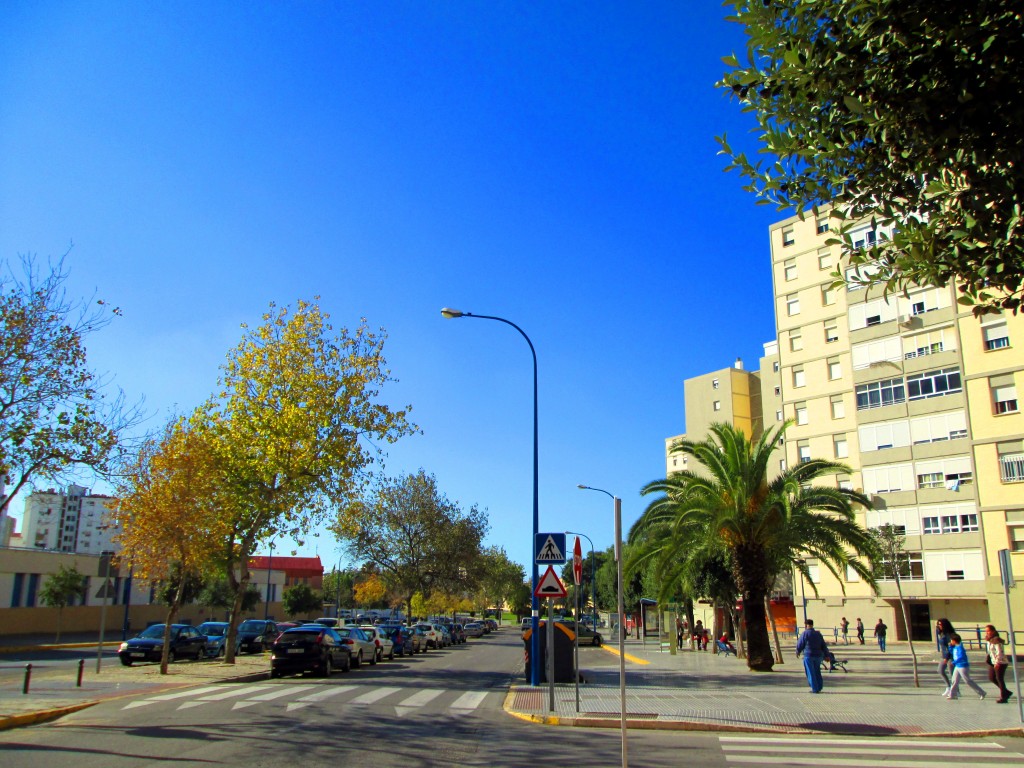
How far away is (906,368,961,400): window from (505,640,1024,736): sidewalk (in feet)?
74.8

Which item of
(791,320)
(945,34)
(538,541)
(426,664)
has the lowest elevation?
(426,664)

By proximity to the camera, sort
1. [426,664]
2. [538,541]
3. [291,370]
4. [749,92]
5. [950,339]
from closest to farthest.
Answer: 1. [749,92]
2. [538,541]
3. [291,370]
4. [426,664]
5. [950,339]

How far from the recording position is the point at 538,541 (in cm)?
1638

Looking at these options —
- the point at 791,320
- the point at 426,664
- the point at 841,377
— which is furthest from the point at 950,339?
the point at 426,664

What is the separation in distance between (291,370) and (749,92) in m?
Answer: 21.6

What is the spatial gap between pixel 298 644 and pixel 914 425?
38418 millimetres

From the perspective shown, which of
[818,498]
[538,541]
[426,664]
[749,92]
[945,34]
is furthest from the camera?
[426,664]

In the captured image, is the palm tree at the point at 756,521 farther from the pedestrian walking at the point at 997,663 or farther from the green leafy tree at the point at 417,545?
the green leafy tree at the point at 417,545

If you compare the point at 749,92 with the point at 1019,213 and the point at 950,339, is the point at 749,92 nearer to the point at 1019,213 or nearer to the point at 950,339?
the point at 1019,213

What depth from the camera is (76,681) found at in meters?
19.5

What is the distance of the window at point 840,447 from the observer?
51244mm

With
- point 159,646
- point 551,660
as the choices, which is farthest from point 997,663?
point 159,646

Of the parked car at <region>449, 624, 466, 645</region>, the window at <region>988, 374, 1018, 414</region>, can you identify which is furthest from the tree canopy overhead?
the parked car at <region>449, 624, 466, 645</region>

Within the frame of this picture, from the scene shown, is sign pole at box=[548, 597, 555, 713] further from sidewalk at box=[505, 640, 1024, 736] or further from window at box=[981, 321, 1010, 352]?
window at box=[981, 321, 1010, 352]
